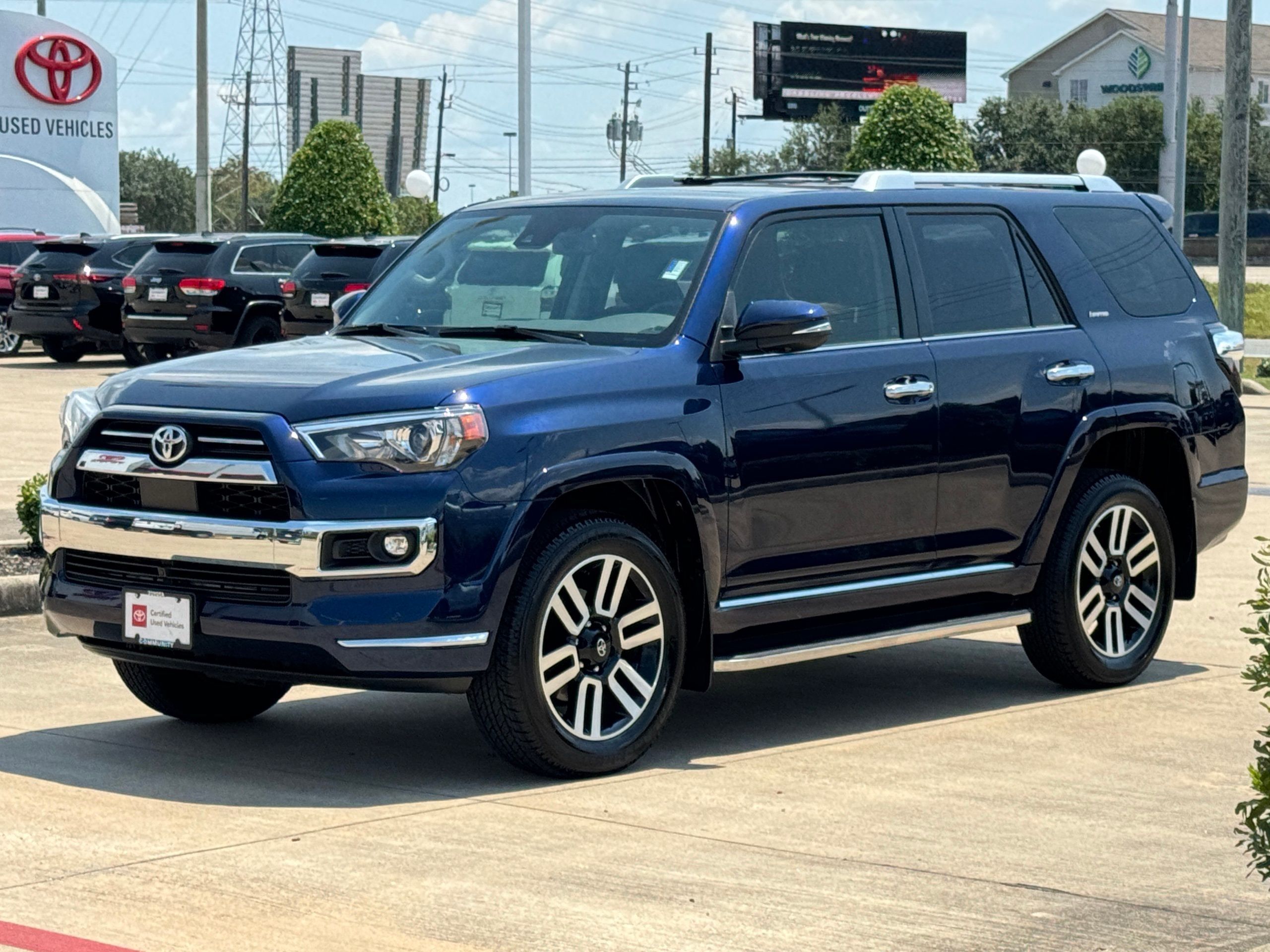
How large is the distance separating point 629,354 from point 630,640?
933 mm

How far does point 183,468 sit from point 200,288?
66.6 feet

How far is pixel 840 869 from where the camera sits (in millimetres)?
5789

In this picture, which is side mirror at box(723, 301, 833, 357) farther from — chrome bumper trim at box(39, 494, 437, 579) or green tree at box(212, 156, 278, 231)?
green tree at box(212, 156, 278, 231)

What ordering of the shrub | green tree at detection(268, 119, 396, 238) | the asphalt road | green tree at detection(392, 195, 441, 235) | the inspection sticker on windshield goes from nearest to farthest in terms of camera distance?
the asphalt road, the inspection sticker on windshield, the shrub, green tree at detection(268, 119, 396, 238), green tree at detection(392, 195, 441, 235)

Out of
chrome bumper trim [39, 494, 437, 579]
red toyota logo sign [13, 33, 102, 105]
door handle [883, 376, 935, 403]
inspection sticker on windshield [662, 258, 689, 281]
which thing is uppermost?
red toyota logo sign [13, 33, 102, 105]

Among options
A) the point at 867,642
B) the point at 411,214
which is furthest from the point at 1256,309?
the point at 411,214

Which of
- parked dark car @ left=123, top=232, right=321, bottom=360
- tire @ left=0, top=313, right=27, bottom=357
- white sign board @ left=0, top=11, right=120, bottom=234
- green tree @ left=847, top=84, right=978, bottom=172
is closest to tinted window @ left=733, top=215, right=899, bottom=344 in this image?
parked dark car @ left=123, top=232, right=321, bottom=360

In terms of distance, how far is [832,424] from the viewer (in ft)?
24.5

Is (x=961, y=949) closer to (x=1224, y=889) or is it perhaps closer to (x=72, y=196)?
(x=1224, y=889)

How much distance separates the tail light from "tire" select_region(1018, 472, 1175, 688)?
62.7ft

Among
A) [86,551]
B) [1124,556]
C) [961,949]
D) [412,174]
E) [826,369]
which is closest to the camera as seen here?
[961,949]

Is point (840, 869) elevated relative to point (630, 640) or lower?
lower

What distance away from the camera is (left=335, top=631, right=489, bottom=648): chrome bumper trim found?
21.0 ft

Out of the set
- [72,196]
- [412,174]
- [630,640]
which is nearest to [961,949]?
[630,640]
